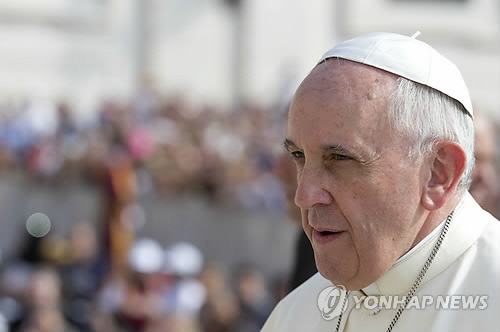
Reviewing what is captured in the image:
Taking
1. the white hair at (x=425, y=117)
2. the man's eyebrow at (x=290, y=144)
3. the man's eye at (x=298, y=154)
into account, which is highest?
the white hair at (x=425, y=117)

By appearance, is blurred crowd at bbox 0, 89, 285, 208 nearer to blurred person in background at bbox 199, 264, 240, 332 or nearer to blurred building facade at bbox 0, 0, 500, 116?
blurred person in background at bbox 199, 264, 240, 332

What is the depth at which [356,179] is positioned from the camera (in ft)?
7.57

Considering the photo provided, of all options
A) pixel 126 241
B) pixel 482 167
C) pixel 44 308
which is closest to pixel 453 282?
pixel 482 167

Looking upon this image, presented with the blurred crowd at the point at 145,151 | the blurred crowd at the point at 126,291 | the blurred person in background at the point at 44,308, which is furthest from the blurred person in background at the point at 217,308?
the blurred crowd at the point at 145,151

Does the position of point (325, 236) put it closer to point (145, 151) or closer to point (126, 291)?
point (126, 291)

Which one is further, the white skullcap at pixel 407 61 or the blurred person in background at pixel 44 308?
the blurred person in background at pixel 44 308

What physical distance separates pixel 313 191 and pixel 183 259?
261 inches

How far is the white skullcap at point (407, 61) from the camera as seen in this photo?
7.67 feet

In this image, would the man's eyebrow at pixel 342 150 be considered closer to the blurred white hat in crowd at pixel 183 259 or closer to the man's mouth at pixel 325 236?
the man's mouth at pixel 325 236

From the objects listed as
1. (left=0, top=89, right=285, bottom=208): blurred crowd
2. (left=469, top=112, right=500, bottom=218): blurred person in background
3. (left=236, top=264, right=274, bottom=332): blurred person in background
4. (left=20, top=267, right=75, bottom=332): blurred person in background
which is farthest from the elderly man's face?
(left=0, top=89, right=285, bottom=208): blurred crowd

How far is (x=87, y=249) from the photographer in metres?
9.00

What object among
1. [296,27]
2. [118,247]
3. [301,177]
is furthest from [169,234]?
[296,27]

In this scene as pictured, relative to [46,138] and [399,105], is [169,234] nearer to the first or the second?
[46,138]

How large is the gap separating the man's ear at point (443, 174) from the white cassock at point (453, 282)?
0.27 feet
